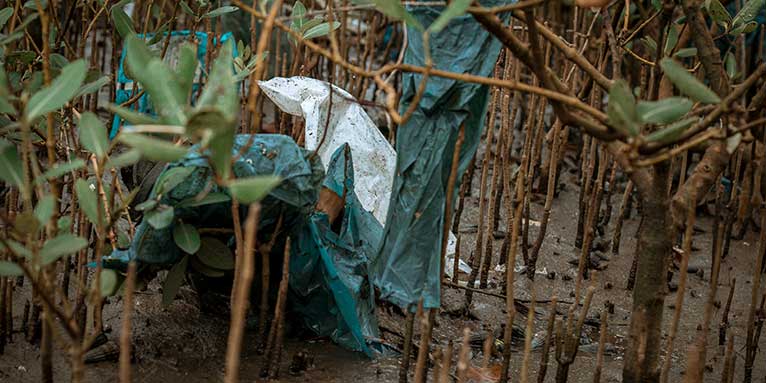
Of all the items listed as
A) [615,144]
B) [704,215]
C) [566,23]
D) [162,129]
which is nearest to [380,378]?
[615,144]

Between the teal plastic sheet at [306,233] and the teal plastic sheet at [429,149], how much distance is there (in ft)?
0.60

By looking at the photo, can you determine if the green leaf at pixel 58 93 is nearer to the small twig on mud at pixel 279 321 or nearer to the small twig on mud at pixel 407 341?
the small twig on mud at pixel 279 321

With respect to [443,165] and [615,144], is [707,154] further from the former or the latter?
[443,165]

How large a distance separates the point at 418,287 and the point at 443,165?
0.82 feet

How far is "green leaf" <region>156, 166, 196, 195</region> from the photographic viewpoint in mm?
1531

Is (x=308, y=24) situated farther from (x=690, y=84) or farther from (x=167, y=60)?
(x=167, y=60)

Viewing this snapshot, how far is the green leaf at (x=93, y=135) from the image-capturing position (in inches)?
53.5

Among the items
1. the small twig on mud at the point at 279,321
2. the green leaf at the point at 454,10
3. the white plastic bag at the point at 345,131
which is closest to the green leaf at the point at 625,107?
the green leaf at the point at 454,10

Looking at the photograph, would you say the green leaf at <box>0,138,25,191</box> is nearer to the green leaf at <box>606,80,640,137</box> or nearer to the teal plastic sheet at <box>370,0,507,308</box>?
the teal plastic sheet at <box>370,0,507,308</box>

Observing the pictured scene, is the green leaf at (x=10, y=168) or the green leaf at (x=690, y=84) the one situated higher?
the green leaf at (x=690, y=84)

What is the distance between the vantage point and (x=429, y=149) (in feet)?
5.71

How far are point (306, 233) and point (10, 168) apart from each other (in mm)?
709

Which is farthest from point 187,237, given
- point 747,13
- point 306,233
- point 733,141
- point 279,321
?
point 747,13

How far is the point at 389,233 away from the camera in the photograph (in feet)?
5.94
